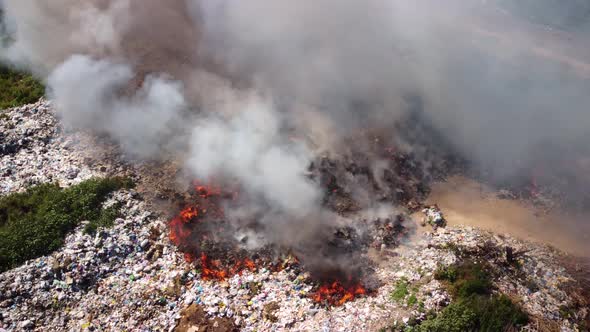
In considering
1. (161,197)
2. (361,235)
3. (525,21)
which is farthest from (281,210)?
(525,21)

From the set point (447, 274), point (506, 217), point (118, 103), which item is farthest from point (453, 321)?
point (118, 103)

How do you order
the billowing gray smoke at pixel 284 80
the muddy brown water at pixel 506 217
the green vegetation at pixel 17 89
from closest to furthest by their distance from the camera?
the muddy brown water at pixel 506 217
the billowing gray smoke at pixel 284 80
the green vegetation at pixel 17 89

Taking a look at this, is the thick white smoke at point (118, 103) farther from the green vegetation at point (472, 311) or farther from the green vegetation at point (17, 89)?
the green vegetation at point (472, 311)

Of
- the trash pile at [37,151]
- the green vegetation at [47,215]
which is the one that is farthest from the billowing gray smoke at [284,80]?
the green vegetation at [47,215]

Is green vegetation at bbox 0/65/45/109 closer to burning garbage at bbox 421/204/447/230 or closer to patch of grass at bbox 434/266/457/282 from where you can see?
burning garbage at bbox 421/204/447/230

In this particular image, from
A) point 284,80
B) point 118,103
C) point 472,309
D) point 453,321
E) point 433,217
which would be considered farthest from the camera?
point 284,80

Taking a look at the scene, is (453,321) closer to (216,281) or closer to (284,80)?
(216,281)
